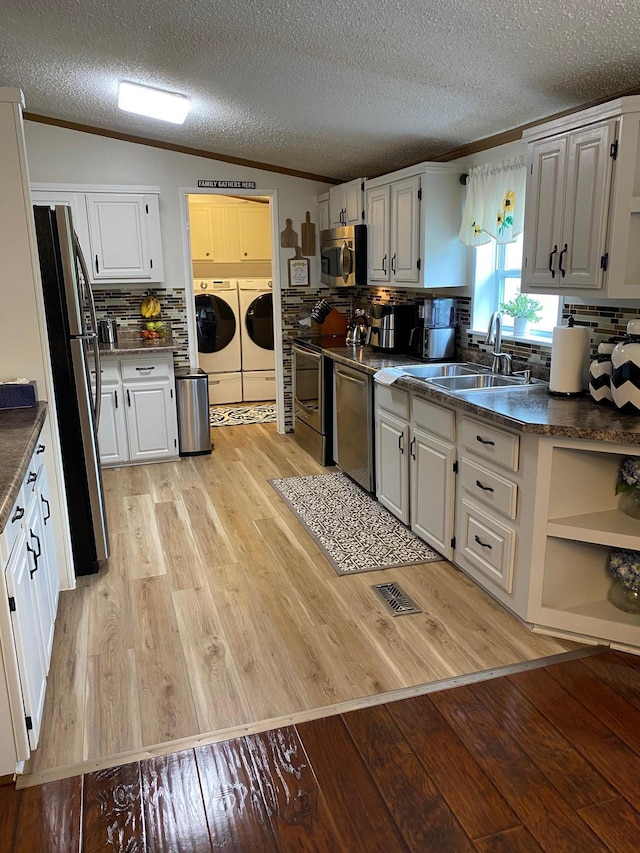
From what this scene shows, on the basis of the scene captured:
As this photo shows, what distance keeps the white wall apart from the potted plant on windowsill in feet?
8.69

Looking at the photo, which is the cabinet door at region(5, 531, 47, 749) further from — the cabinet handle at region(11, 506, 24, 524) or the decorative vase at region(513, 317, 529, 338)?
the decorative vase at region(513, 317, 529, 338)

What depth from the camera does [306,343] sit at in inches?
205

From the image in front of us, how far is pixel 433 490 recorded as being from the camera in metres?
3.36

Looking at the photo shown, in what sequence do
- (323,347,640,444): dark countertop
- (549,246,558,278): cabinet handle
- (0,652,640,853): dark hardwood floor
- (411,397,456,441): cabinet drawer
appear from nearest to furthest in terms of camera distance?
1. (0,652,640,853): dark hardwood floor
2. (323,347,640,444): dark countertop
3. (549,246,558,278): cabinet handle
4. (411,397,456,441): cabinet drawer

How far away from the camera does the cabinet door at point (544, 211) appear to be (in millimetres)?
2818

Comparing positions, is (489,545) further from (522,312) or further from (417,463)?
(522,312)

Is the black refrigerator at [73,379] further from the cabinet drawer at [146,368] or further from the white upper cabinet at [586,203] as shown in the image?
the white upper cabinet at [586,203]

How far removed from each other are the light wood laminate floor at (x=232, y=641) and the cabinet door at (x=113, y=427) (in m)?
1.26

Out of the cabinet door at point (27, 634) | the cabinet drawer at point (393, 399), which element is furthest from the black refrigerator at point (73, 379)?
the cabinet drawer at point (393, 399)

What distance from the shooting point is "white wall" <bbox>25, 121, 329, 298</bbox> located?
4953 mm

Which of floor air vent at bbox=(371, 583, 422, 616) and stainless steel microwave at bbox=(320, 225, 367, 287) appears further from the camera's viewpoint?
stainless steel microwave at bbox=(320, 225, 367, 287)

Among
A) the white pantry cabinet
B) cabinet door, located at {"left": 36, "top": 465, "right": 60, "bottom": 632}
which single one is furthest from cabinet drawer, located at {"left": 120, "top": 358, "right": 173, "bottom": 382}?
cabinet door, located at {"left": 36, "top": 465, "right": 60, "bottom": 632}

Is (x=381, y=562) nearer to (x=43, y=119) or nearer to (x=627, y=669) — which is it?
(x=627, y=669)

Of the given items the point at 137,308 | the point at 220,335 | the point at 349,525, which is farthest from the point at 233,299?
the point at 349,525
